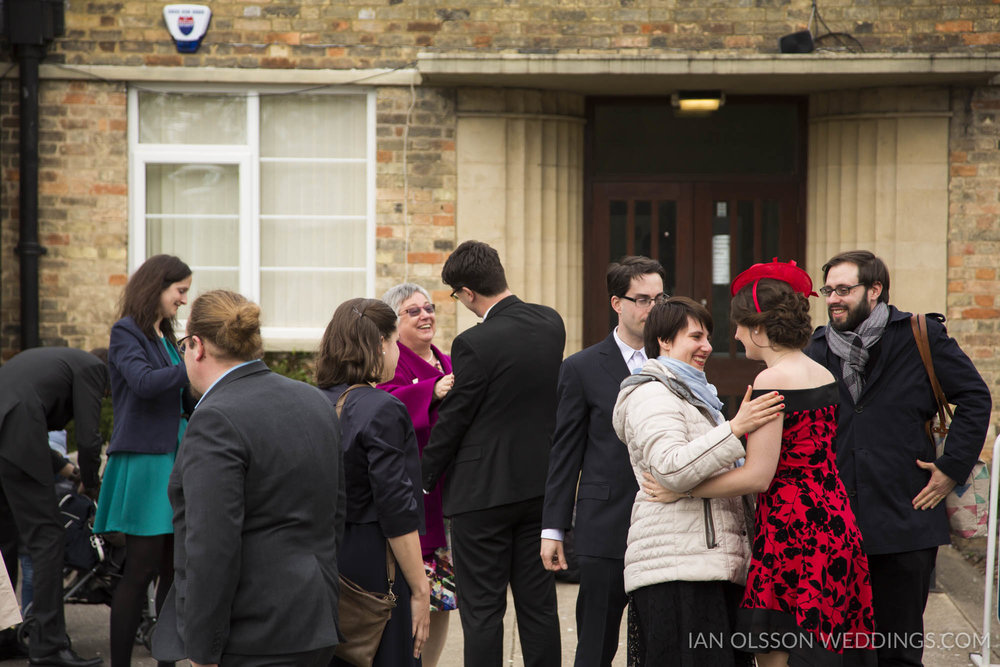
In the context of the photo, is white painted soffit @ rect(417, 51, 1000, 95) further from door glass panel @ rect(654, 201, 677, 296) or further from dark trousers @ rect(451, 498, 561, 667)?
dark trousers @ rect(451, 498, 561, 667)

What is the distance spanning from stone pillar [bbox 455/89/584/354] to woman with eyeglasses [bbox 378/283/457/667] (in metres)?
3.40

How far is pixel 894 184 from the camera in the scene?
8531 millimetres

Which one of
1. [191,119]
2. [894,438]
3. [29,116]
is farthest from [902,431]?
[29,116]

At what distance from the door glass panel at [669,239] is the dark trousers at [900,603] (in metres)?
5.02

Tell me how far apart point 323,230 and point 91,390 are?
348cm

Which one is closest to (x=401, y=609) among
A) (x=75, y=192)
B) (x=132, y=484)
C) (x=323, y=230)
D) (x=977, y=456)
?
→ (x=132, y=484)

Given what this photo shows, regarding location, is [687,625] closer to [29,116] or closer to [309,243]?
[309,243]

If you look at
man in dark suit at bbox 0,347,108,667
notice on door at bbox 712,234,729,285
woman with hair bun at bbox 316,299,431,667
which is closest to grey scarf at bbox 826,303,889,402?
woman with hair bun at bbox 316,299,431,667

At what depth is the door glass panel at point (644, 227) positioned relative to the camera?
916 cm

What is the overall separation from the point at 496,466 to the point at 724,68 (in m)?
4.87

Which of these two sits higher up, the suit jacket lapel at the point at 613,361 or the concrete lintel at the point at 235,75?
the concrete lintel at the point at 235,75

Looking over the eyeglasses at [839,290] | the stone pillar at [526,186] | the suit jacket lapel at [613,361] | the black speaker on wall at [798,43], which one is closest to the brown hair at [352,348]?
the suit jacket lapel at [613,361]

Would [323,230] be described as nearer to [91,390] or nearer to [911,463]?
[91,390]

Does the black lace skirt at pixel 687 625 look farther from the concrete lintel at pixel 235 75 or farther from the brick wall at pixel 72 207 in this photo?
the brick wall at pixel 72 207
